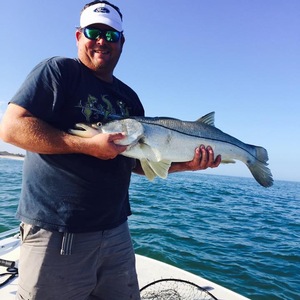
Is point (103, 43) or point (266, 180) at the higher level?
point (103, 43)

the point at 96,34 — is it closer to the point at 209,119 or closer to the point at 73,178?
the point at 73,178

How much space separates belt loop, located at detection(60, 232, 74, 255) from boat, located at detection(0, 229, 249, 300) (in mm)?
2203

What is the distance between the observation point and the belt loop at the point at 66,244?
2595 mm

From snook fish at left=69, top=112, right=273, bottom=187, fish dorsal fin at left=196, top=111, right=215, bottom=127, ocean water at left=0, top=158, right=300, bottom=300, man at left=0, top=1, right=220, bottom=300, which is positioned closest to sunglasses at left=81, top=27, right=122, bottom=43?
man at left=0, top=1, right=220, bottom=300

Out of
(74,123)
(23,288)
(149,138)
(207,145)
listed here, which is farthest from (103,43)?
(23,288)

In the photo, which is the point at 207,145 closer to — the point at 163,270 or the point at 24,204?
the point at 24,204

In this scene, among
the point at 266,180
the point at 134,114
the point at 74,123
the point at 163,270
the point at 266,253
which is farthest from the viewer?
the point at 266,253

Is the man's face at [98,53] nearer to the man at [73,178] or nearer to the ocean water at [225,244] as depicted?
the man at [73,178]

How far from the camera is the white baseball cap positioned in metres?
3.10

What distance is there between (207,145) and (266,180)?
1.36 metres

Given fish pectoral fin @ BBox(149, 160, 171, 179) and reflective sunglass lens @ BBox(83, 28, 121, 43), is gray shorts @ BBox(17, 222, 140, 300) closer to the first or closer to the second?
fish pectoral fin @ BBox(149, 160, 171, 179)

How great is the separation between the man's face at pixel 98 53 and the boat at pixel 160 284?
3144 millimetres

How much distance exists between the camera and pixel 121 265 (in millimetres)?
3115

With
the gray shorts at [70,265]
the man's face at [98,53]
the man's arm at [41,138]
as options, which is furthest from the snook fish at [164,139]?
the gray shorts at [70,265]
